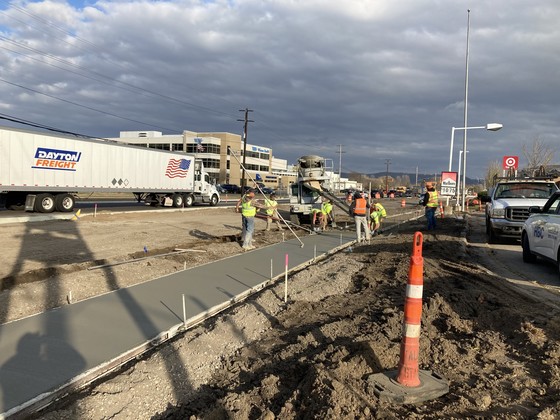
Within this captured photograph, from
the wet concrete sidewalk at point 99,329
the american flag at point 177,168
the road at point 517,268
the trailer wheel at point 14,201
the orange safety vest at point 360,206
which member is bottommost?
the wet concrete sidewalk at point 99,329

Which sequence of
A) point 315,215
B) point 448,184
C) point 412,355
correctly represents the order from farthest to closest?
point 448,184 → point 315,215 → point 412,355

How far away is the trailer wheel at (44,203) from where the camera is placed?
73.8 ft

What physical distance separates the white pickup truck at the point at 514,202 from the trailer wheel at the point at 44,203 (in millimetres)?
21014

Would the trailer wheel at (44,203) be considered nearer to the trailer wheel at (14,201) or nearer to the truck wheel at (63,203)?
the truck wheel at (63,203)

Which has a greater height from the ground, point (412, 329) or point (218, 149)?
point (218, 149)

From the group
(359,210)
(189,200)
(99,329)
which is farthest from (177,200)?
(99,329)

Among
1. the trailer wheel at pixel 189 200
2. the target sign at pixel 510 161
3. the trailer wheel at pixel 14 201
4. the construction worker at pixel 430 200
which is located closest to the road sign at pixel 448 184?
the target sign at pixel 510 161

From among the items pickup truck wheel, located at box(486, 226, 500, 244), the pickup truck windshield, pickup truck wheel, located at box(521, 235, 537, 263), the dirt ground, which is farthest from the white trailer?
pickup truck wheel, located at box(521, 235, 537, 263)

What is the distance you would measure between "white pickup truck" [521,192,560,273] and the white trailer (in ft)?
71.6

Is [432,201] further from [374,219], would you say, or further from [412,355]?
[412,355]

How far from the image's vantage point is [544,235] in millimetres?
9703

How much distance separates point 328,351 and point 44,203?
22.3 metres

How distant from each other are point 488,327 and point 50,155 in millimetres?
22953

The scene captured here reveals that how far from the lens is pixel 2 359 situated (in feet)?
15.2
